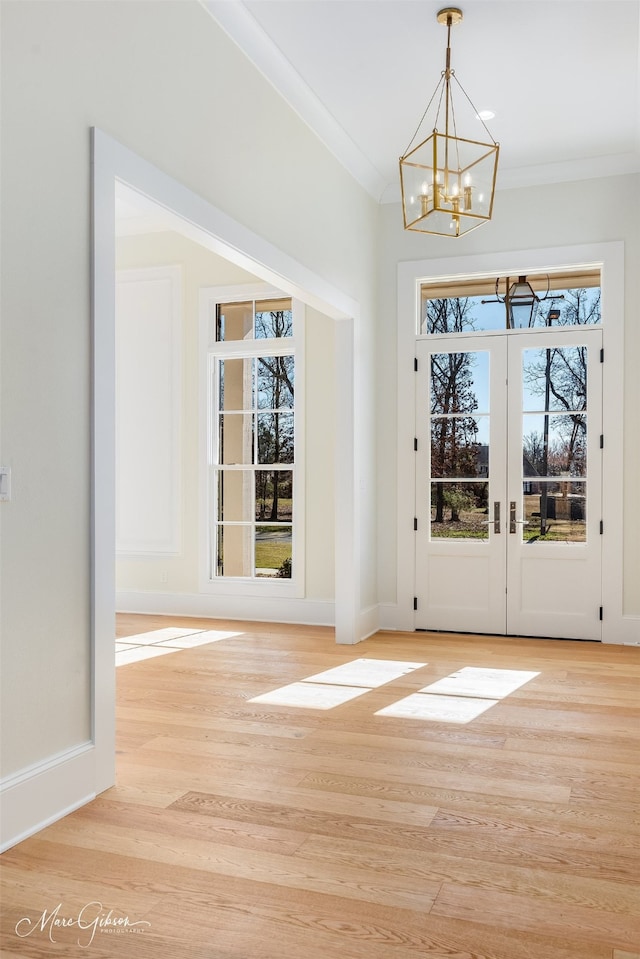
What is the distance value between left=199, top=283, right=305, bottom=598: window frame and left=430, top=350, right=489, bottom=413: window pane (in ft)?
3.63

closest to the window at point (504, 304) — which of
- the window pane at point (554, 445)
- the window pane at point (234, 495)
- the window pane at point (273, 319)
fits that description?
the window pane at point (554, 445)

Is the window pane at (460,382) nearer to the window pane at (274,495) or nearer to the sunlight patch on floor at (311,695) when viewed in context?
the window pane at (274,495)

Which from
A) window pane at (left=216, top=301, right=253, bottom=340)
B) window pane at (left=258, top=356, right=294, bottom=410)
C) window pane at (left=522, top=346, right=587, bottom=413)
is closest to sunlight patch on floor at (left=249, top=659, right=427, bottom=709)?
window pane at (left=522, top=346, right=587, bottom=413)

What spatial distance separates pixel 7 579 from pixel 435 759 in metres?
1.92

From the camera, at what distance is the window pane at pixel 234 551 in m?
6.78

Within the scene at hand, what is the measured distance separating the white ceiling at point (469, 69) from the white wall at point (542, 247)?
0.83 ft

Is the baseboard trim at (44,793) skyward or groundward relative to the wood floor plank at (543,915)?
skyward

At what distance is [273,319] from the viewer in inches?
264

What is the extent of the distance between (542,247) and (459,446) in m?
1.63

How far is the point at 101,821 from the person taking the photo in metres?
2.70

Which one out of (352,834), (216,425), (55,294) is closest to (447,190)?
(55,294)

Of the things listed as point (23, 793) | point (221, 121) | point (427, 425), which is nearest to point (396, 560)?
point (427, 425)

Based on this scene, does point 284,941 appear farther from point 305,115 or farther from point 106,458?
point 305,115

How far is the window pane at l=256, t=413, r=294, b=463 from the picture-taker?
6707 millimetres
